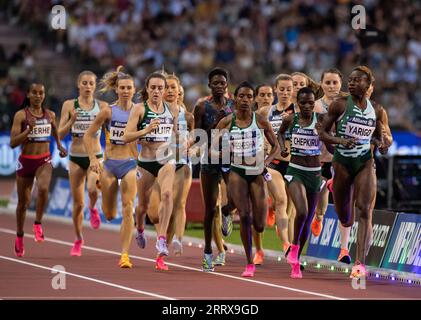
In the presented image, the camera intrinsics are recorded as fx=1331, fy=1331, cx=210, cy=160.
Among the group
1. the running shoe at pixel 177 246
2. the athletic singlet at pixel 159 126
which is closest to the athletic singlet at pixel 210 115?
the athletic singlet at pixel 159 126

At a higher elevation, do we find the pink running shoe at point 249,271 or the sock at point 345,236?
the sock at point 345,236

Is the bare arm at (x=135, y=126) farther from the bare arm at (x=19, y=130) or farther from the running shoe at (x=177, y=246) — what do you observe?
the bare arm at (x=19, y=130)

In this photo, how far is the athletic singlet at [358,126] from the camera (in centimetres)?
1599

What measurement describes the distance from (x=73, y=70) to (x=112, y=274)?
16.7m

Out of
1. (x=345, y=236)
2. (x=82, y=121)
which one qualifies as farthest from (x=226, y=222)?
(x=82, y=121)

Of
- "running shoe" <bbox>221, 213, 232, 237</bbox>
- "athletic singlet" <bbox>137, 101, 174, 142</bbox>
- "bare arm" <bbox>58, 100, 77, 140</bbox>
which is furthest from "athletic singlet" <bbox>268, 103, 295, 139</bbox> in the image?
"bare arm" <bbox>58, 100, 77, 140</bbox>

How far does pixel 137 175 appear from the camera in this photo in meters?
17.3

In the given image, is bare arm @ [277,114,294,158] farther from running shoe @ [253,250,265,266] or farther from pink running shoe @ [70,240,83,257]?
pink running shoe @ [70,240,83,257]

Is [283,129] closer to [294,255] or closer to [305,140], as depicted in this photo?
[305,140]

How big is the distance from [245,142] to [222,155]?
1.86 ft

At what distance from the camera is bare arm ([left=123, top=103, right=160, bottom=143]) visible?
16.8 metres

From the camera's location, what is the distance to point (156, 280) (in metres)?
15.9

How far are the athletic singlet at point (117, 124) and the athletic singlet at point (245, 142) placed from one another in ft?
6.64

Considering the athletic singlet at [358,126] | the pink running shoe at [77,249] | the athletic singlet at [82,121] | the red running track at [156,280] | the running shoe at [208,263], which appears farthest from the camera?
the athletic singlet at [82,121]
